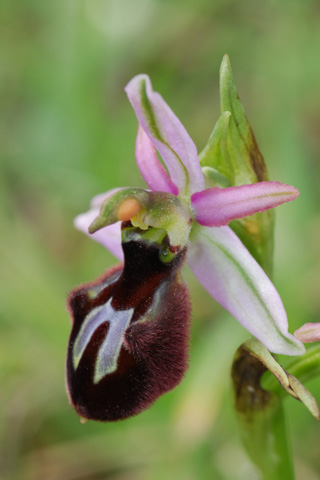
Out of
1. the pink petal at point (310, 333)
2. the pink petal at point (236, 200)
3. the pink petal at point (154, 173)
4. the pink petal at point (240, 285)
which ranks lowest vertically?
the pink petal at point (310, 333)

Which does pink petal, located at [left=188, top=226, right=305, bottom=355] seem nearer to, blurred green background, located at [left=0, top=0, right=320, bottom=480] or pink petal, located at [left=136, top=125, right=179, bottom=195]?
pink petal, located at [left=136, top=125, right=179, bottom=195]

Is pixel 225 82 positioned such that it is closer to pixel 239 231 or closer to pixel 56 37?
pixel 239 231

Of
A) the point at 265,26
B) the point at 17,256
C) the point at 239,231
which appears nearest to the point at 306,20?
the point at 265,26

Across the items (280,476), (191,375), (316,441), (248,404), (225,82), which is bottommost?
(316,441)

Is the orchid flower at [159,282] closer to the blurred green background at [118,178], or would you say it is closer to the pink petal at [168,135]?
the pink petal at [168,135]

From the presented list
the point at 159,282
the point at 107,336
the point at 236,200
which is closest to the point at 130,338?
the point at 107,336

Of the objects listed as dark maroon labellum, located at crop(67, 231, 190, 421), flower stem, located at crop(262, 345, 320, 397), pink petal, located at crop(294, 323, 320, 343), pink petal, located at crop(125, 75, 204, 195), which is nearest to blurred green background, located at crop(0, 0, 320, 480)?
flower stem, located at crop(262, 345, 320, 397)

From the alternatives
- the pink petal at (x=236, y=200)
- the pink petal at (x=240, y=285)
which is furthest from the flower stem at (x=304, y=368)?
the pink petal at (x=236, y=200)
